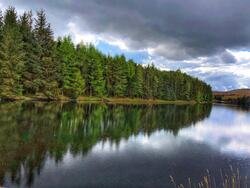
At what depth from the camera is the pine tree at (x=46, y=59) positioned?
6912 centimetres

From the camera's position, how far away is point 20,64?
58875 millimetres

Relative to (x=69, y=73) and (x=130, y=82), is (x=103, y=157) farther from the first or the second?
(x=130, y=82)

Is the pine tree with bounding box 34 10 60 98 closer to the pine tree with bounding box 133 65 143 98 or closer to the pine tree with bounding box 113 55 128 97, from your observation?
the pine tree with bounding box 113 55 128 97

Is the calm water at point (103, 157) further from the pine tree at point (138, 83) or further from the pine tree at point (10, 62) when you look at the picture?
the pine tree at point (138, 83)

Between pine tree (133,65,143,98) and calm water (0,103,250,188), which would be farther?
pine tree (133,65,143,98)

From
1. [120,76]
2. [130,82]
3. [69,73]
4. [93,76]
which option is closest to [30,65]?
[69,73]

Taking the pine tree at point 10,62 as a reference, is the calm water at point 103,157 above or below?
below

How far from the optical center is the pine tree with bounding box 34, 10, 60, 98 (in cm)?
6912

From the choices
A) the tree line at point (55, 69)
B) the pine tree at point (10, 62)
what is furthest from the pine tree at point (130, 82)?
the pine tree at point (10, 62)

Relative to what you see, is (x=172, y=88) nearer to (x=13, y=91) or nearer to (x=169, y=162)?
(x=13, y=91)

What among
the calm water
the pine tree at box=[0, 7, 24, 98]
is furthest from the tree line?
the calm water

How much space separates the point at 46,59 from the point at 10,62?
41.3 ft

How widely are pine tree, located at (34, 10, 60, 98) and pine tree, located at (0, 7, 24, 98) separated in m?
7.35

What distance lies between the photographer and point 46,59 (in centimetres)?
6962
